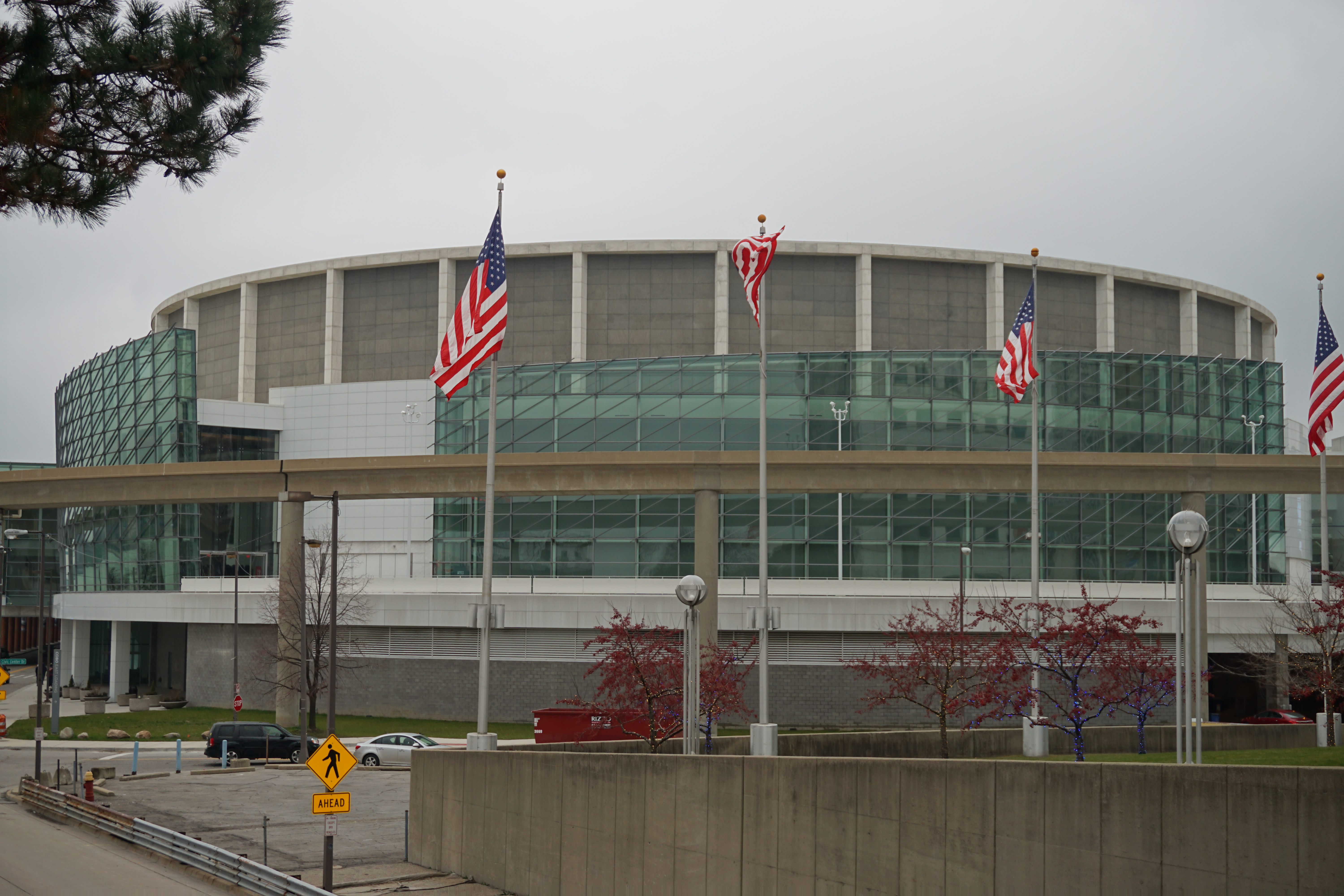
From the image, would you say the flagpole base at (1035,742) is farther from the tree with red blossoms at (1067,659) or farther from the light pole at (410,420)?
the light pole at (410,420)

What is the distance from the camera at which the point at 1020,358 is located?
29797 mm

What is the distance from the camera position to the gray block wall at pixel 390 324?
7225cm

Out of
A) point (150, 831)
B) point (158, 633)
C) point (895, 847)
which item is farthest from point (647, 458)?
point (158, 633)

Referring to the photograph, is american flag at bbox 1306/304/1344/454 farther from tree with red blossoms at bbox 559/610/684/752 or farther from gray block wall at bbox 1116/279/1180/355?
gray block wall at bbox 1116/279/1180/355

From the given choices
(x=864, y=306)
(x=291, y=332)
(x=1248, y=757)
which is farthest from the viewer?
(x=291, y=332)

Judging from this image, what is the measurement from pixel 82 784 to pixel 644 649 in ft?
51.7

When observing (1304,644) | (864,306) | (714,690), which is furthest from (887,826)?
(864,306)

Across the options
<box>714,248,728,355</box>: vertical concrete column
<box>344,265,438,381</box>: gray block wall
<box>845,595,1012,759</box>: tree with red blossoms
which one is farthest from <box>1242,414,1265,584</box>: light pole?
<box>344,265,438,381</box>: gray block wall

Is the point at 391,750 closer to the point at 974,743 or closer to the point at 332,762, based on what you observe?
the point at 974,743

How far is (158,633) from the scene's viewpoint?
74812 mm

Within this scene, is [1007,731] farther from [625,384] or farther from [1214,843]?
[625,384]

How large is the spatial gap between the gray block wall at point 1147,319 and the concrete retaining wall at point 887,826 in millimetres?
59609

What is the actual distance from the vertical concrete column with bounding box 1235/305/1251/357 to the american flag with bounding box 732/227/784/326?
203 ft

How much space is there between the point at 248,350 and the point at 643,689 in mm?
54261
